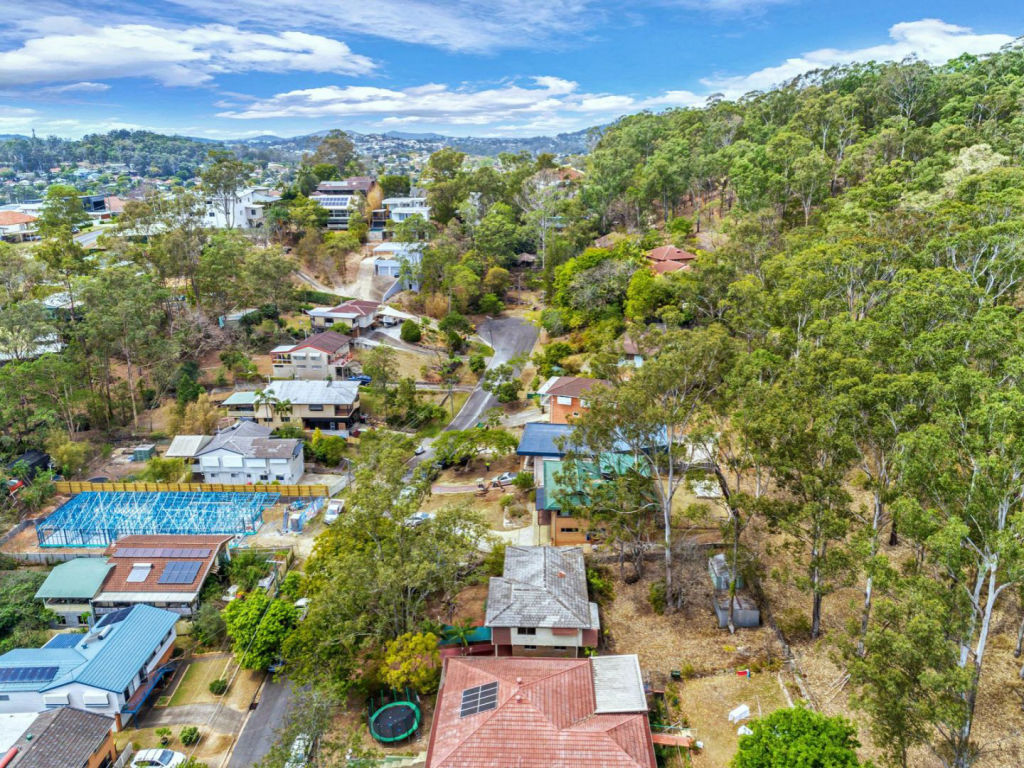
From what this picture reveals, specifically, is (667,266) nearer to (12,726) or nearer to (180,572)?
(180,572)

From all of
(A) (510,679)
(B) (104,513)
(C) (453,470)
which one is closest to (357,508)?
(A) (510,679)

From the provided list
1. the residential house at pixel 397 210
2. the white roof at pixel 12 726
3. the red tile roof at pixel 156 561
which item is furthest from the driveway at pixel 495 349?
the residential house at pixel 397 210

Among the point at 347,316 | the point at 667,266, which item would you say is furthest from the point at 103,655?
the point at 667,266

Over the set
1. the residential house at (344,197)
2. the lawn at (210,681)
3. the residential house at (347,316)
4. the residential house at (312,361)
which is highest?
the residential house at (344,197)

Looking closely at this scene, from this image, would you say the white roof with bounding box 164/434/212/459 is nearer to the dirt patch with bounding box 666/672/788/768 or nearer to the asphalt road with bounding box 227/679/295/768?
the asphalt road with bounding box 227/679/295/768

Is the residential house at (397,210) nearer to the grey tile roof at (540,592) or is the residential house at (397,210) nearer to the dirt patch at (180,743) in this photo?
the grey tile roof at (540,592)

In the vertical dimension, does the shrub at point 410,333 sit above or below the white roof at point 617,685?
above

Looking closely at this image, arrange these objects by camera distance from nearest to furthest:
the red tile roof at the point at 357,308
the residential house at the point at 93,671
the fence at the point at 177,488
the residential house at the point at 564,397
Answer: the residential house at the point at 93,671 < the fence at the point at 177,488 < the residential house at the point at 564,397 < the red tile roof at the point at 357,308
